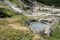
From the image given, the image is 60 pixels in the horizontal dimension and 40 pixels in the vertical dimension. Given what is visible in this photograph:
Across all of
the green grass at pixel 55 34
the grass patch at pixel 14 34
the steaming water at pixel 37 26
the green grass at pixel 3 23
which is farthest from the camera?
the steaming water at pixel 37 26

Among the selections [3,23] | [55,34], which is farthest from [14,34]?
[55,34]

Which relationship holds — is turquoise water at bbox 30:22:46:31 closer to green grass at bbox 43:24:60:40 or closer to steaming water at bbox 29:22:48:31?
steaming water at bbox 29:22:48:31

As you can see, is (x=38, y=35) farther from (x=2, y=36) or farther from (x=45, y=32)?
(x=2, y=36)

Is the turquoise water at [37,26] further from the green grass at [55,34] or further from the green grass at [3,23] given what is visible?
the green grass at [3,23]

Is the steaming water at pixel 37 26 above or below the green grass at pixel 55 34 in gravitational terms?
above

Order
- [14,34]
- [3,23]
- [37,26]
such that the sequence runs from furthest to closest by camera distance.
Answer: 1. [37,26]
2. [3,23]
3. [14,34]

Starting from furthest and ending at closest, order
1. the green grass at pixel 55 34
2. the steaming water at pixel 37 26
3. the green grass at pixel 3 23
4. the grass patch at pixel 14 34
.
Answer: the steaming water at pixel 37 26 < the green grass at pixel 3 23 < the green grass at pixel 55 34 < the grass patch at pixel 14 34

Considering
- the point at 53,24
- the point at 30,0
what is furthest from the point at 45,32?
the point at 30,0

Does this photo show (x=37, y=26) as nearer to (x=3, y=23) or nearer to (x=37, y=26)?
(x=37, y=26)

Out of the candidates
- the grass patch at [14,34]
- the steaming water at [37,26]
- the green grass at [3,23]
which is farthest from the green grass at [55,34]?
the green grass at [3,23]

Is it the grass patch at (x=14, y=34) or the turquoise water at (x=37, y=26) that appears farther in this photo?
the turquoise water at (x=37, y=26)

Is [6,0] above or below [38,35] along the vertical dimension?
above
